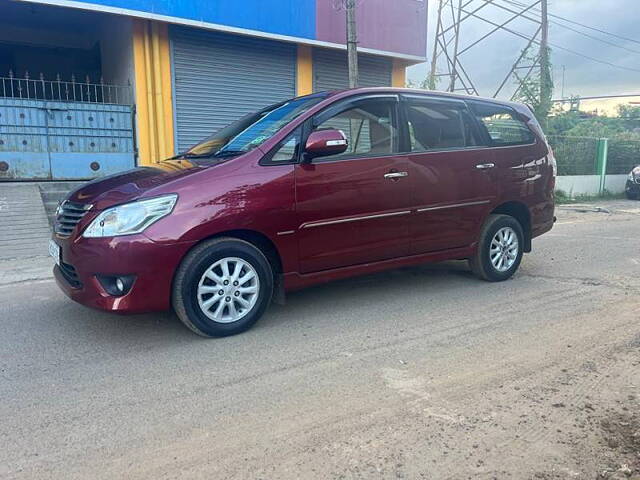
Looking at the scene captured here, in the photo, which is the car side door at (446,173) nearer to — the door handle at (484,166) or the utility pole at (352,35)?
the door handle at (484,166)

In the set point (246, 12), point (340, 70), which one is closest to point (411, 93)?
point (246, 12)

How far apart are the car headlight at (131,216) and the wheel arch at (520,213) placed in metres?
3.41

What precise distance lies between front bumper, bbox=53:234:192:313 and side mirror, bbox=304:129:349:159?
117cm

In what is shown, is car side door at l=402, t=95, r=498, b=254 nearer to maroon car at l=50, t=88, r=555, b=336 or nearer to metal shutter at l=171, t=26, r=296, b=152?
maroon car at l=50, t=88, r=555, b=336

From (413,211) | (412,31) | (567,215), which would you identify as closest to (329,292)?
(413,211)

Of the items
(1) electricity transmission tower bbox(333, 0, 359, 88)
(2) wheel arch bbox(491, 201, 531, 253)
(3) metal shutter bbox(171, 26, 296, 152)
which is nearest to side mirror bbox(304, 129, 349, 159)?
(2) wheel arch bbox(491, 201, 531, 253)

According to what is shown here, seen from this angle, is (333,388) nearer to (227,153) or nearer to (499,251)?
(227,153)

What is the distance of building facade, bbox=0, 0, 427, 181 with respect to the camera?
30.4ft

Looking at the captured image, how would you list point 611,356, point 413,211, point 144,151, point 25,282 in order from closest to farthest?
point 611,356, point 413,211, point 25,282, point 144,151

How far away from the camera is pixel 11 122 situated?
895cm

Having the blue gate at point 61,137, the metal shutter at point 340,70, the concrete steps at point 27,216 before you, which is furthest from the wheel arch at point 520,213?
the metal shutter at point 340,70

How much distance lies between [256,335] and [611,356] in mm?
2523

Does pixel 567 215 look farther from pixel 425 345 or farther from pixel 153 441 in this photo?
pixel 153 441

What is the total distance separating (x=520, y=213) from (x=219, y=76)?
7390 mm
